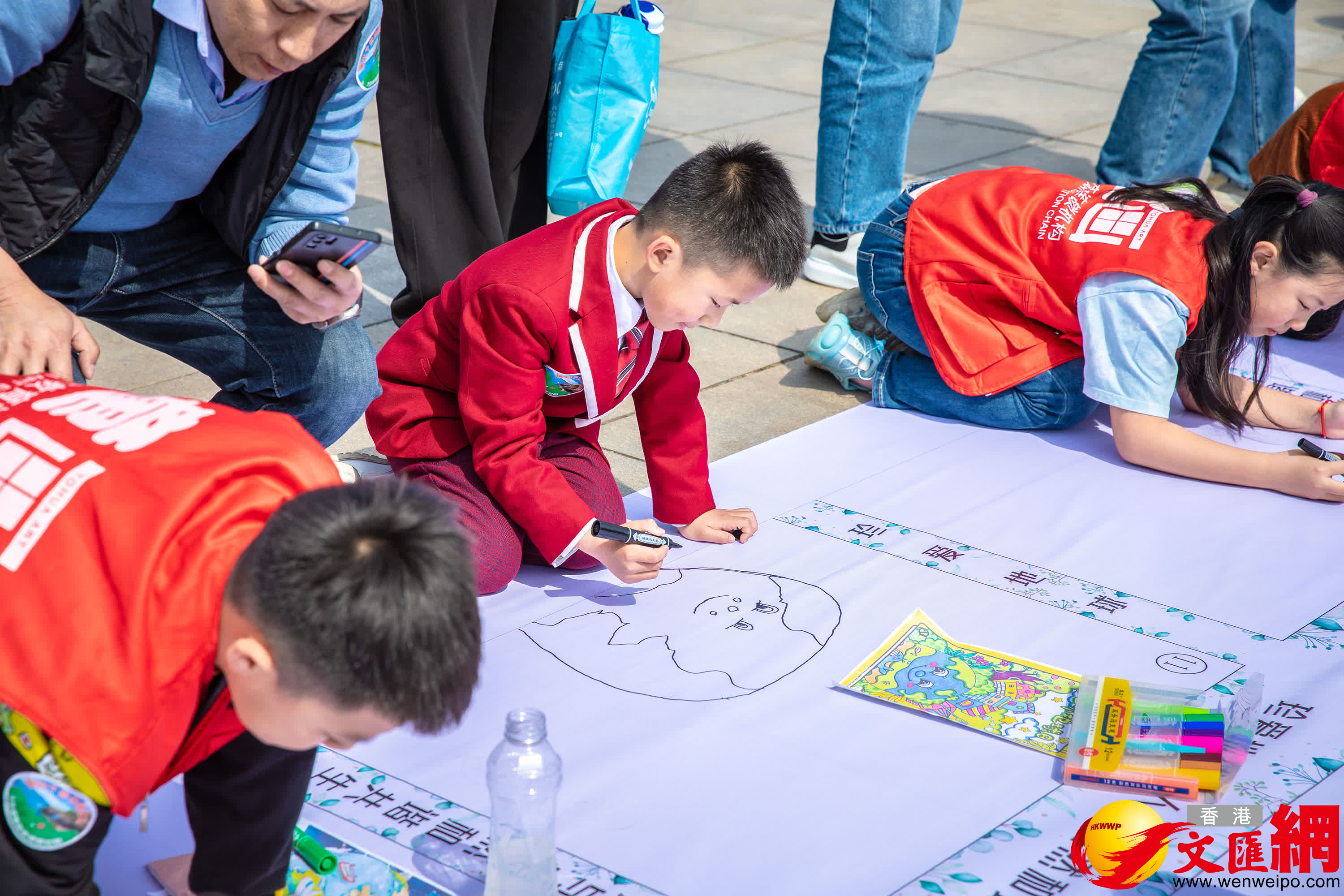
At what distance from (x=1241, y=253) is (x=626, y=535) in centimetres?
135

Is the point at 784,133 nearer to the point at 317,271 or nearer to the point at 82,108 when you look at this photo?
the point at 317,271

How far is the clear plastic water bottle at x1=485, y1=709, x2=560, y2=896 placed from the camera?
4.66ft

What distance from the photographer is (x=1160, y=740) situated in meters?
1.66

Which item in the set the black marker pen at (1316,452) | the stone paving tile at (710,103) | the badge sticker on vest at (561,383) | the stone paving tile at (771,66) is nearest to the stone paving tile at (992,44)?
the stone paving tile at (771,66)

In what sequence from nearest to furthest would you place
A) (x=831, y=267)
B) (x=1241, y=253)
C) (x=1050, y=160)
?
(x=1241, y=253) → (x=831, y=267) → (x=1050, y=160)

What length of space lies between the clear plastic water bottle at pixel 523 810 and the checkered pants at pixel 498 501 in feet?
1.82

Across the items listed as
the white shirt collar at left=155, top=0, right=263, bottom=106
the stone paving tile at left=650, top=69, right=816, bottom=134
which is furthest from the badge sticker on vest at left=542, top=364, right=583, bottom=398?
the stone paving tile at left=650, top=69, right=816, bottom=134

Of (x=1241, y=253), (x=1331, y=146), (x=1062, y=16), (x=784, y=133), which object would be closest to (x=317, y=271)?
→ (x=1241, y=253)

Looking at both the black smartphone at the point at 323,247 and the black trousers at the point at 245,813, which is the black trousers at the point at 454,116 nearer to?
the black smartphone at the point at 323,247

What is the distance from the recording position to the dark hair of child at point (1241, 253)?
2.39 m

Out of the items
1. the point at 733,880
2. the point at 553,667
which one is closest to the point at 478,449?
the point at 553,667

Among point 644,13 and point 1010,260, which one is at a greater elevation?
point 644,13

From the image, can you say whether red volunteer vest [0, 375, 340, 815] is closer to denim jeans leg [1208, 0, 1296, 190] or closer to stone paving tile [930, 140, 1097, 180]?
stone paving tile [930, 140, 1097, 180]

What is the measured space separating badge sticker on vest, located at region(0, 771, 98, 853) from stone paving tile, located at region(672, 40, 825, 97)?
4984 mm
